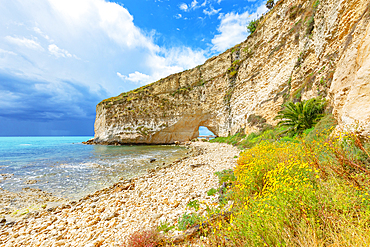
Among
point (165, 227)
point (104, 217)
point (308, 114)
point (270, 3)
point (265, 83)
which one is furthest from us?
point (270, 3)

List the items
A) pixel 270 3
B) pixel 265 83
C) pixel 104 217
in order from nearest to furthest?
pixel 104 217, pixel 265 83, pixel 270 3

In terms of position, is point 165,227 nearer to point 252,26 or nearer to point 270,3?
point 252,26

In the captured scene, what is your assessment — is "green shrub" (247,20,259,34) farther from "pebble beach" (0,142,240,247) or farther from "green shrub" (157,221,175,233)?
"green shrub" (157,221,175,233)

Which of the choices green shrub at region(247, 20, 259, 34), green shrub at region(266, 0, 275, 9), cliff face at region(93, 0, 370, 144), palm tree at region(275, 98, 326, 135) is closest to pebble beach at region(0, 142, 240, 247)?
cliff face at region(93, 0, 370, 144)

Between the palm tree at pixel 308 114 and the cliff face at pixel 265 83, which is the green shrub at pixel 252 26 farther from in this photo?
the palm tree at pixel 308 114

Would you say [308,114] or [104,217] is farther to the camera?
[308,114]

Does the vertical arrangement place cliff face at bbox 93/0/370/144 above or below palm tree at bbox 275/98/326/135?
above

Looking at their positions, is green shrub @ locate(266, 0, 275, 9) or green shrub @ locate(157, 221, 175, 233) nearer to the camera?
green shrub @ locate(157, 221, 175, 233)

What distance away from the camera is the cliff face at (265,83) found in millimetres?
4641

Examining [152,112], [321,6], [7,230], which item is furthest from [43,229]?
[152,112]

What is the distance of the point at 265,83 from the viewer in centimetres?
1525

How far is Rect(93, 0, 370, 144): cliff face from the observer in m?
4.64

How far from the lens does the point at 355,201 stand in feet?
5.36

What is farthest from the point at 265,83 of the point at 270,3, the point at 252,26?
the point at 270,3
